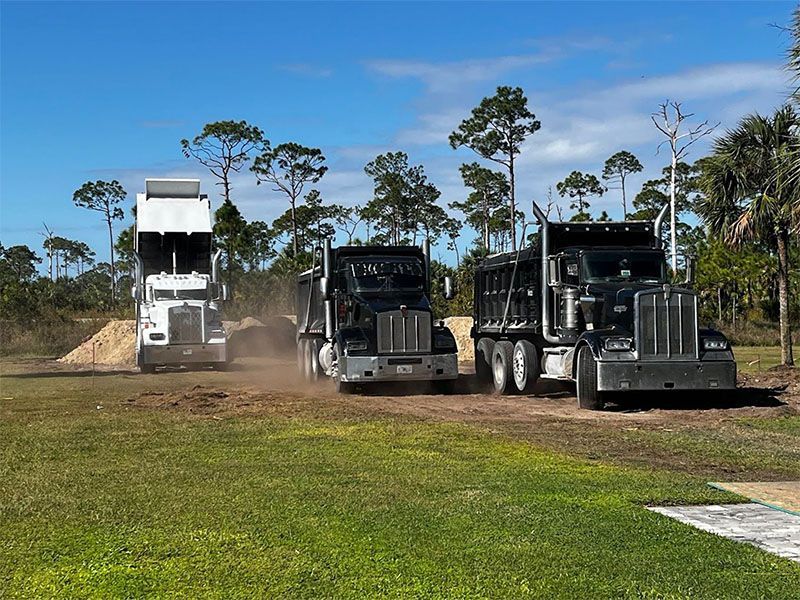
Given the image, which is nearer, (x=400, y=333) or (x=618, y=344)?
(x=618, y=344)

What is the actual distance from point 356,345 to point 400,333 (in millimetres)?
932

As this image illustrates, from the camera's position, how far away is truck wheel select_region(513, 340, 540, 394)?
2059cm

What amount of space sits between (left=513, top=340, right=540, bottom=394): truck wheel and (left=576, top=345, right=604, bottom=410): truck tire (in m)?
3.02

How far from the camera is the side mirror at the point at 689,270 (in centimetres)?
1856

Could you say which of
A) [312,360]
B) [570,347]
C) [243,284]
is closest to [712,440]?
[570,347]

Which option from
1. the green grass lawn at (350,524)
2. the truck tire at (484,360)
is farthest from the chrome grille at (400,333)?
the green grass lawn at (350,524)

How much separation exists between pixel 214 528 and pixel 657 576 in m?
3.38

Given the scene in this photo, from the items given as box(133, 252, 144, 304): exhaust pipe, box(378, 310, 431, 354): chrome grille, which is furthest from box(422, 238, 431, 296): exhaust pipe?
box(133, 252, 144, 304): exhaust pipe

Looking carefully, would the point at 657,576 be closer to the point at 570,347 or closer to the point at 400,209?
the point at 570,347

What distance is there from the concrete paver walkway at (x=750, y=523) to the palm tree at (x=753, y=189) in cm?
1787

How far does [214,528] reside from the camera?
7.87 m

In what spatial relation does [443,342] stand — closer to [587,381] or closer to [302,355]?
[587,381]

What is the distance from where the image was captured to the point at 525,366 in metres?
20.8

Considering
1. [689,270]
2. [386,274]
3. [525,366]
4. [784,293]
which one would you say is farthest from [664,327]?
[784,293]
